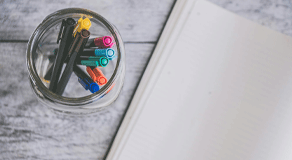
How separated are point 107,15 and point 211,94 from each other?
240 millimetres

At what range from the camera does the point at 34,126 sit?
0.36m

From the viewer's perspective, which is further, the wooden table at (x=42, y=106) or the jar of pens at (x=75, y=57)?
the wooden table at (x=42, y=106)

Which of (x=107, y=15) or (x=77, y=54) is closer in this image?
(x=77, y=54)

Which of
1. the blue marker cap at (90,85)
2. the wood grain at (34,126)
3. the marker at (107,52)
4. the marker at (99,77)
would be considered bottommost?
the wood grain at (34,126)

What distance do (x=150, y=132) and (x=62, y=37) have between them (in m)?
0.21

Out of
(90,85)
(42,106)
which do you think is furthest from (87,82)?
(42,106)

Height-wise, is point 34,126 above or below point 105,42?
below

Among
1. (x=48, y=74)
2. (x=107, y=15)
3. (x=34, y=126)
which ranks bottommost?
(x=34, y=126)

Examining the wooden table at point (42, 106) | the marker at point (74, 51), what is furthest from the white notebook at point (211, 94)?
the marker at point (74, 51)

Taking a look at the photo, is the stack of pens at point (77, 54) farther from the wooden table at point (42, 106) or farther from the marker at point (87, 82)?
the wooden table at point (42, 106)

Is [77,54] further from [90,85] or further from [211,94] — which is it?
[211,94]

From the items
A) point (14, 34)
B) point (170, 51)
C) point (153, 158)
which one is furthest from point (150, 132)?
point (14, 34)

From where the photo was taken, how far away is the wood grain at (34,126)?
0.36m

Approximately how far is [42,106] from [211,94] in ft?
0.99
